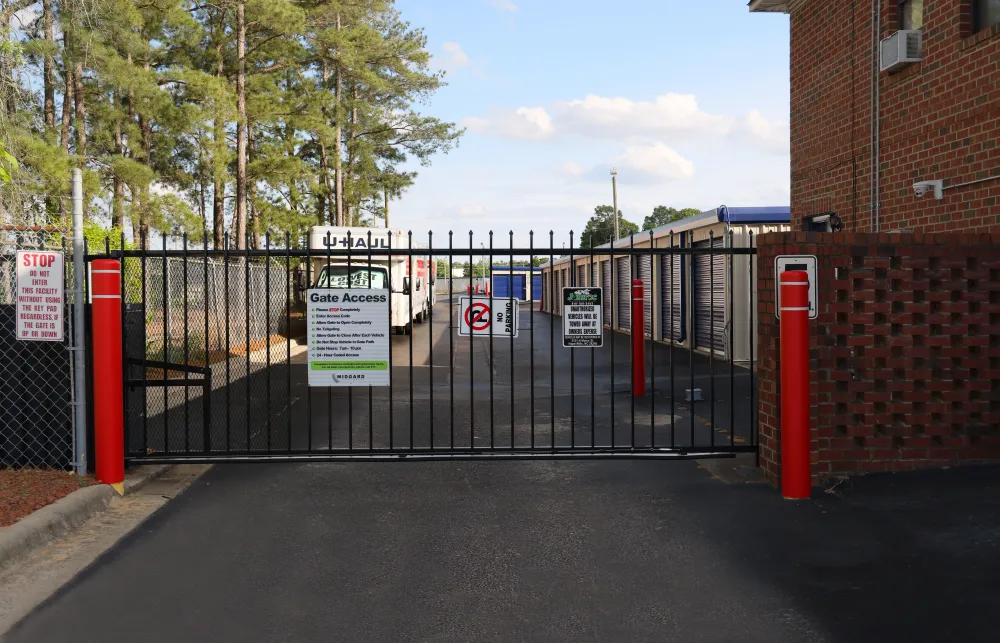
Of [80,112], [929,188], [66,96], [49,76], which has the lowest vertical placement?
[929,188]

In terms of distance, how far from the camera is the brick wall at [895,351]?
6816mm

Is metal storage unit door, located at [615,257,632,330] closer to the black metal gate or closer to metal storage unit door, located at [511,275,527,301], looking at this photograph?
the black metal gate

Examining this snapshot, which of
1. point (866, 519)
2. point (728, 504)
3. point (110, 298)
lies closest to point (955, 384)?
point (866, 519)

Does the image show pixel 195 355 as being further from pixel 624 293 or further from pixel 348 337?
pixel 624 293

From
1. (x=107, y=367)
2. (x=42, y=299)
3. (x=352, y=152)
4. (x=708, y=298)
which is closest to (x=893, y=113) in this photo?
(x=107, y=367)

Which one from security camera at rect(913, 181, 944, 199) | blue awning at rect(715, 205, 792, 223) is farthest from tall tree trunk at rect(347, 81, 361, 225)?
security camera at rect(913, 181, 944, 199)

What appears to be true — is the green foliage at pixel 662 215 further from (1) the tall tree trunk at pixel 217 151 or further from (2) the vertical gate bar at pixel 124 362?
(2) the vertical gate bar at pixel 124 362

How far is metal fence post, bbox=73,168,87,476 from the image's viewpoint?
6.80 m

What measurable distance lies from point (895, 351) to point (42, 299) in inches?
275

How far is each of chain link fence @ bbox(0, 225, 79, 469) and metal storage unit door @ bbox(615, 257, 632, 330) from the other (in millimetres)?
22246

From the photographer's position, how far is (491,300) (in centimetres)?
730

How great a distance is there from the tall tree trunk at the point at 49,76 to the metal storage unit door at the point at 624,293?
1805 centimetres

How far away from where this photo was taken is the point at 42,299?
6.78 m

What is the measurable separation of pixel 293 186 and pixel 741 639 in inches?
1482
